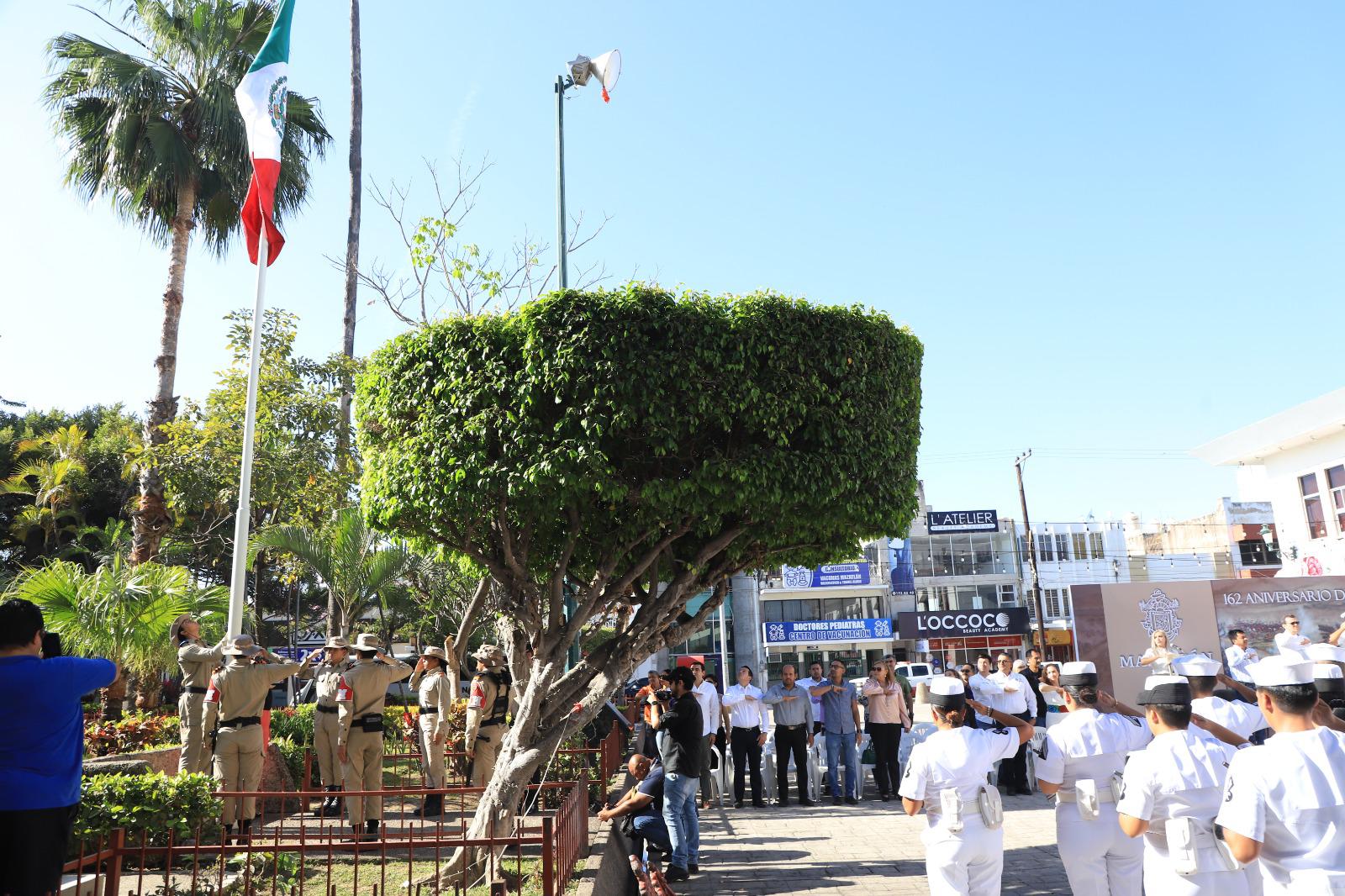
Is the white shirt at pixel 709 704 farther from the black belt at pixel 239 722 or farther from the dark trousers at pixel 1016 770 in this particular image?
the black belt at pixel 239 722

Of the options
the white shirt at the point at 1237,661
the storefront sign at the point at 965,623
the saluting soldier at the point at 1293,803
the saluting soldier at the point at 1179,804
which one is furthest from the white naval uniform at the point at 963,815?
the storefront sign at the point at 965,623

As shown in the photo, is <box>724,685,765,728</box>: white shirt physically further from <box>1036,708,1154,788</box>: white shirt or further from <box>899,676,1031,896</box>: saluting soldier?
<box>899,676,1031,896</box>: saluting soldier

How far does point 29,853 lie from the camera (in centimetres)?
435

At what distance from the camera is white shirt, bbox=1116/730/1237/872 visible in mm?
4629

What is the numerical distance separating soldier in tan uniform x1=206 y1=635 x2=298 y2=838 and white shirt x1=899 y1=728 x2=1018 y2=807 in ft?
21.6

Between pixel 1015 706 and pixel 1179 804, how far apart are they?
7.64 metres

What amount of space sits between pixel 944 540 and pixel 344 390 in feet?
134

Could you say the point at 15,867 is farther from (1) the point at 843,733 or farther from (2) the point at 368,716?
(1) the point at 843,733

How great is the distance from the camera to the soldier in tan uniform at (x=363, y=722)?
33.1 ft

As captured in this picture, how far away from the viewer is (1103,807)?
219 inches

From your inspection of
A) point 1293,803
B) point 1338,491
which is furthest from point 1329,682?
point 1338,491

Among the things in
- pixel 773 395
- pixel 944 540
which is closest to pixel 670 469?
pixel 773 395

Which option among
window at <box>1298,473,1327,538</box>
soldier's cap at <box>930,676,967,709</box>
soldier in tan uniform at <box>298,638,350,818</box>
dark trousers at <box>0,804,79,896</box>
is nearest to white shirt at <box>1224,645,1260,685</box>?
soldier's cap at <box>930,676,967,709</box>

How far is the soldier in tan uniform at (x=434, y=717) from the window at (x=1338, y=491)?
24098 mm
